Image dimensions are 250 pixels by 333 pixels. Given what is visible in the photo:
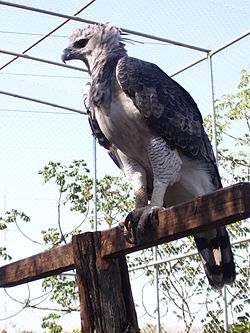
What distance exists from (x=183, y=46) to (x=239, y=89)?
0.70 meters

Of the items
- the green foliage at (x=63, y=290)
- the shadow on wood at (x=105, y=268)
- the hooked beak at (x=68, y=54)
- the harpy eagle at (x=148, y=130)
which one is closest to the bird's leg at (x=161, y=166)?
the harpy eagle at (x=148, y=130)

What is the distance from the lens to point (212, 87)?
20.3ft

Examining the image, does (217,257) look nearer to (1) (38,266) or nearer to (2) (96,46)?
(1) (38,266)

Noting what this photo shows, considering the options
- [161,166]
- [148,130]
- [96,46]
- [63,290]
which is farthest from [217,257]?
[63,290]

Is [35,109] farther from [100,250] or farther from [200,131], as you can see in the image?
[100,250]

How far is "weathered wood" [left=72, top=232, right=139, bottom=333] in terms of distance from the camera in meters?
2.71

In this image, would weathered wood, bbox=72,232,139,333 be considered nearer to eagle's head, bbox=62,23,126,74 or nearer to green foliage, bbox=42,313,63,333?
eagle's head, bbox=62,23,126,74

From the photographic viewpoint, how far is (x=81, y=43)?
3598 mm

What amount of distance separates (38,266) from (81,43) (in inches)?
45.9

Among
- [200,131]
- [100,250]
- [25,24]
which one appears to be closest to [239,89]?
[25,24]

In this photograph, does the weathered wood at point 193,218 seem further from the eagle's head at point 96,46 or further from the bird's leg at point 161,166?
the eagle's head at point 96,46

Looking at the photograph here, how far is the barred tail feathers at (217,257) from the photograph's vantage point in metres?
3.20

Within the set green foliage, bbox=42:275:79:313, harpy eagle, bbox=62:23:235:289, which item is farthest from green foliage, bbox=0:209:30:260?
harpy eagle, bbox=62:23:235:289

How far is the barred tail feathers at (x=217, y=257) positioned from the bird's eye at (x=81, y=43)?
3.53ft
